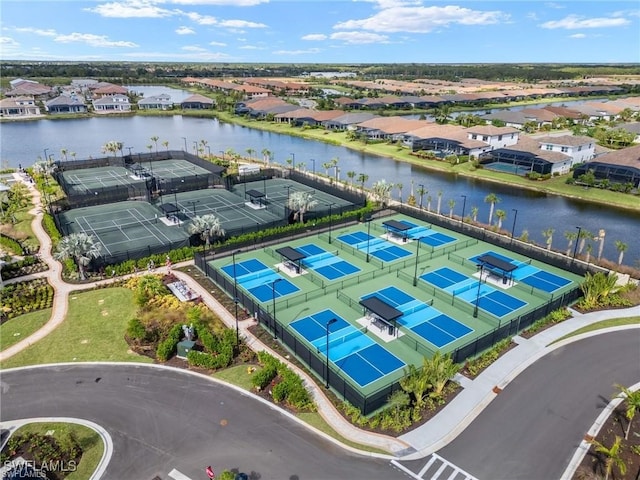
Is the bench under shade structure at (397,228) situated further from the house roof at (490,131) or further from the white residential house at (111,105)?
the white residential house at (111,105)

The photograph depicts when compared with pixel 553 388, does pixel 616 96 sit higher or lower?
higher

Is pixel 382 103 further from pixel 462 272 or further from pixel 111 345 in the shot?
pixel 111 345

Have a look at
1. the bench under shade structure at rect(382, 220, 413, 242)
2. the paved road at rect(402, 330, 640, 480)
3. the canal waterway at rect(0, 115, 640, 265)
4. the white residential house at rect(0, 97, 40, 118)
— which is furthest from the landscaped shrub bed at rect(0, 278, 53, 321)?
the white residential house at rect(0, 97, 40, 118)

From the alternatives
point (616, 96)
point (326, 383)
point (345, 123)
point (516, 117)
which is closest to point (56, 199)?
point (326, 383)

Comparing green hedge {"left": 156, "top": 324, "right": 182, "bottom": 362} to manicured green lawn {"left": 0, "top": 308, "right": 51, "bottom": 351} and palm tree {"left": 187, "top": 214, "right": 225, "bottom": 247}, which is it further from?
palm tree {"left": 187, "top": 214, "right": 225, "bottom": 247}

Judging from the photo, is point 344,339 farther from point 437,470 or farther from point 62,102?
point 62,102

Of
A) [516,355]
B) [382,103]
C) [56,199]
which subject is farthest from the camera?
[382,103]

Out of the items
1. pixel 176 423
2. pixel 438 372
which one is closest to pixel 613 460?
pixel 438 372
